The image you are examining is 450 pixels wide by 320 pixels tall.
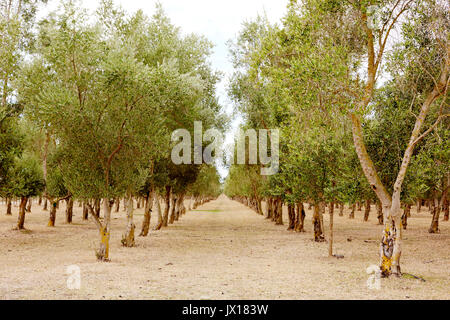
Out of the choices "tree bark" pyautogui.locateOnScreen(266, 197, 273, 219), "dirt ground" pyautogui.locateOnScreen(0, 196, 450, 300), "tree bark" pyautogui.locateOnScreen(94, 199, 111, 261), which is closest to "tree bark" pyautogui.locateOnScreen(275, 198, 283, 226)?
"tree bark" pyautogui.locateOnScreen(266, 197, 273, 219)

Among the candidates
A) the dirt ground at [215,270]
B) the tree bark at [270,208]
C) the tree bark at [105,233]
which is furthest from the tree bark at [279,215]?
the tree bark at [105,233]

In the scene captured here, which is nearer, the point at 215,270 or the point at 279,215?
the point at 215,270

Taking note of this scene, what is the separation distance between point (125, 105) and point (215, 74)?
19.0 meters

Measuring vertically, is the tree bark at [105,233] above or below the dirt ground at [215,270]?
above

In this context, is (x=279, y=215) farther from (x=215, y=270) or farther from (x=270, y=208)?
(x=215, y=270)

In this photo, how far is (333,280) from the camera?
1567 cm

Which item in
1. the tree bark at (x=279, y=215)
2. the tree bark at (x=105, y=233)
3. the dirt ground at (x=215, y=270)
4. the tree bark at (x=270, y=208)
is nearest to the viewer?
the dirt ground at (x=215, y=270)

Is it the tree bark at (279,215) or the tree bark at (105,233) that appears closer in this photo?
the tree bark at (105,233)

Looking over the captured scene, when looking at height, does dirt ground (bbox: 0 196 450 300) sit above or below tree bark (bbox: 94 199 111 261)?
below

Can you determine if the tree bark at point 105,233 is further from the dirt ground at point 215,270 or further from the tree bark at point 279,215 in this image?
the tree bark at point 279,215

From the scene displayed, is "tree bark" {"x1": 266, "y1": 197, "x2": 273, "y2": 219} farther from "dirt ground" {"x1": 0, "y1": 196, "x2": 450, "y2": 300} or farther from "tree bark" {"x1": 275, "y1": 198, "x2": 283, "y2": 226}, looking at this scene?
"dirt ground" {"x1": 0, "y1": 196, "x2": 450, "y2": 300}

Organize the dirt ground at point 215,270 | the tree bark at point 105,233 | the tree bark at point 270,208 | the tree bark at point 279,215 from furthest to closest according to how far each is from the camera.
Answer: the tree bark at point 270,208 < the tree bark at point 279,215 < the tree bark at point 105,233 < the dirt ground at point 215,270

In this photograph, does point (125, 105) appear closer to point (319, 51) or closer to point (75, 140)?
point (75, 140)

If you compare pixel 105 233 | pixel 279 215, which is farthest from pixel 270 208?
pixel 105 233
